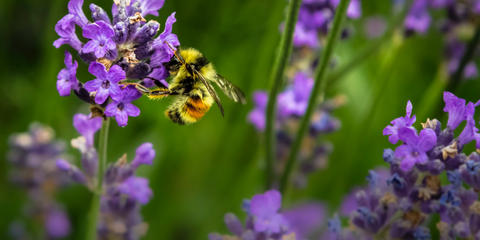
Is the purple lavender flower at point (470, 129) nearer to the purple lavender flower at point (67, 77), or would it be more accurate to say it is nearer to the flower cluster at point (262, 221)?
the flower cluster at point (262, 221)

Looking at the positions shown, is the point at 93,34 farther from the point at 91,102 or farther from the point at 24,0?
the point at 24,0

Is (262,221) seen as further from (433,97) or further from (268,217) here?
(433,97)

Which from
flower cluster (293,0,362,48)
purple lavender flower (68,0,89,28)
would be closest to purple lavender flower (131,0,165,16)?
purple lavender flower (68,0,89,28)

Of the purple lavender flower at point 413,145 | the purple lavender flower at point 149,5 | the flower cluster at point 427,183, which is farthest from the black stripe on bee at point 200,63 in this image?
the purple lavender flower at point 413,145

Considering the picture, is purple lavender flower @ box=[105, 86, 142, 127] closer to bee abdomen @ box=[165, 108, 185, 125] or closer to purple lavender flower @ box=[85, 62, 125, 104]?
purple lavender flower @ box=[85, 62, 125, 104]

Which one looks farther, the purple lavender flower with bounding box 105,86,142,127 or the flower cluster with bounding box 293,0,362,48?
the flower cluster with bounding box 293,0,362,48

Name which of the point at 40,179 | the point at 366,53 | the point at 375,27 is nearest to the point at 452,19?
the point at 366,53
